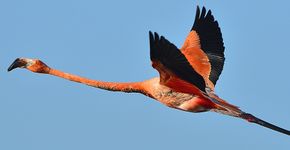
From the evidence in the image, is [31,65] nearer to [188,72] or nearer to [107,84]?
[107,84]

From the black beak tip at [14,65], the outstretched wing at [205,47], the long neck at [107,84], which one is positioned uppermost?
the outstretched wing at [205,47]

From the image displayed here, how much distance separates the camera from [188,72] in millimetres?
13648

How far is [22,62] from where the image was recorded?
1672 cm

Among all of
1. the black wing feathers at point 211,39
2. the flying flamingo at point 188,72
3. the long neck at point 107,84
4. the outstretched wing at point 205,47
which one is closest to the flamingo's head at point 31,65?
the flying flamingo at point 188,72

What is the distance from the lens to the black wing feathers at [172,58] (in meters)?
12.5

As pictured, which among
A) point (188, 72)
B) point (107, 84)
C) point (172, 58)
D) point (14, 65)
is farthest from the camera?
point (14, 65)

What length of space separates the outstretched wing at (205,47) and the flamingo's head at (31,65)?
3309 mm

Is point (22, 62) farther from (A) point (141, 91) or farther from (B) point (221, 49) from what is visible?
(B) point (221, 49)

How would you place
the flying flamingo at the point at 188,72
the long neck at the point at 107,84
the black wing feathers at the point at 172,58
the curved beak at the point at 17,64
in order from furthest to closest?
the curved beak at the point at 17,64
the long neck at the point at 107,84
the flying flamingo at the point at 188,72
the black wing feathers at the point at 172,58

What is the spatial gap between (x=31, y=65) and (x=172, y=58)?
15.6 ft

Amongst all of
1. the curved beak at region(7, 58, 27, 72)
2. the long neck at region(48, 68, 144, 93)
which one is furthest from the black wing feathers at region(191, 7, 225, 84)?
the curved beak at region(7, 58, 27, 72)

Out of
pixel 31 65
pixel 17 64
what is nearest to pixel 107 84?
pixel 31 65

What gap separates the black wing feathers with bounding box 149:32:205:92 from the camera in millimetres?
12484

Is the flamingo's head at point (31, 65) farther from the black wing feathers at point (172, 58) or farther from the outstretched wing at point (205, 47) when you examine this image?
the black wing feathers at point (172, 58)
